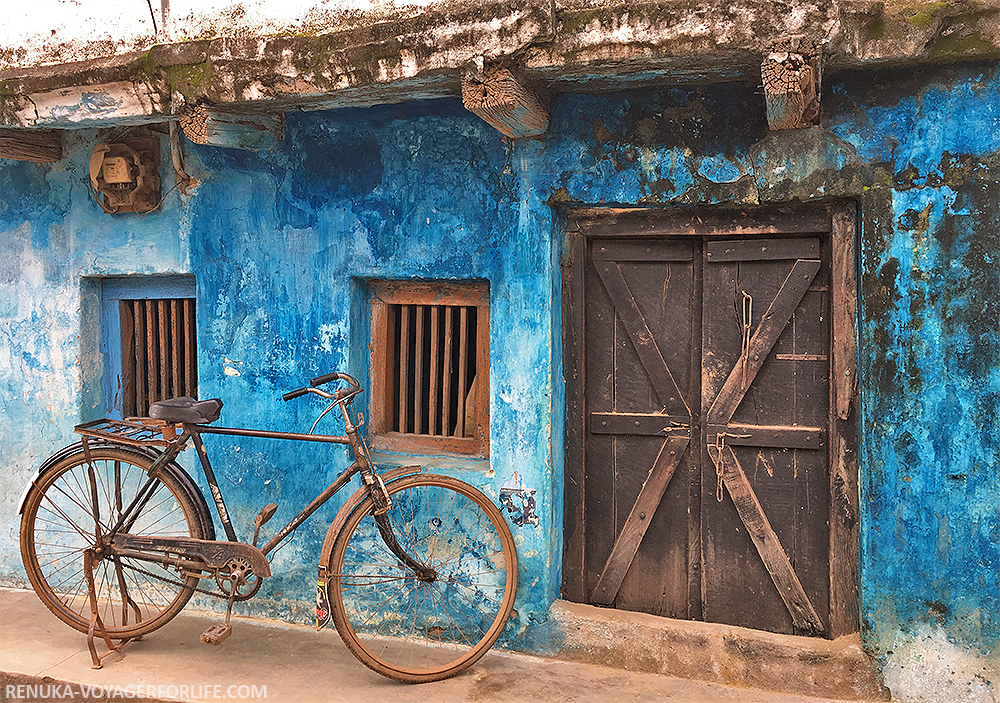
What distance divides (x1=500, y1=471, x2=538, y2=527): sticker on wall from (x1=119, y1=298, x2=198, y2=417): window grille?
2288 millimetres

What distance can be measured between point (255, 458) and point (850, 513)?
3359 millimetres

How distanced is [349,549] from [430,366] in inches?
46.1

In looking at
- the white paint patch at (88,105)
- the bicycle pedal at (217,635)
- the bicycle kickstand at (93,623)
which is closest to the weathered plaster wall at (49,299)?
the white paint patch at (88,105)

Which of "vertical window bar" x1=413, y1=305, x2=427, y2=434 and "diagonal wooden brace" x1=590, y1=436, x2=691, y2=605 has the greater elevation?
"vertical window bar" x1=413, y1=305, x2=427, y2=434

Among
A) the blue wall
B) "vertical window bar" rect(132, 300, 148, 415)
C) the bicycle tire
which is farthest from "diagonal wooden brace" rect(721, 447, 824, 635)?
"vertical window bar" rect(132, 300, 148, 415)

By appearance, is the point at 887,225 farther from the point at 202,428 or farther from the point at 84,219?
the point at 84,219

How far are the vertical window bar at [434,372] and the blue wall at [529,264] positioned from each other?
32cm

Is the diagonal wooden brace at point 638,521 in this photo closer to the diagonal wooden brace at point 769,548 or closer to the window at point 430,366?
the diagonal wooden brace at point 769,548

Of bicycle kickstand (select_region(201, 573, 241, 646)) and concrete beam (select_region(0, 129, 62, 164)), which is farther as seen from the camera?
concrete beam (select_region(0, 129, 62, 164))

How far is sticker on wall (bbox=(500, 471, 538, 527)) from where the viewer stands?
4500 millimetres

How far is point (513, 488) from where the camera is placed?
14.9 feet

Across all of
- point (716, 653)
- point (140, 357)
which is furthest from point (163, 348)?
point (716, 653)

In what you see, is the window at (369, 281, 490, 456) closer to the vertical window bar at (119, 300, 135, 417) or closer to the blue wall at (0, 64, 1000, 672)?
the blue wall at (0, 64, 1000, 672)

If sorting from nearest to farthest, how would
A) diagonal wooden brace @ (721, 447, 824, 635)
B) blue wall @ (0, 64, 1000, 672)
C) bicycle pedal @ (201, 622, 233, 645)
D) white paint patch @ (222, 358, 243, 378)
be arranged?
blue wall @ (0, 64, 1000, 672)
bicycle pedal @ (201, 622, 233, 645)
diagonal wooden brace @ (721, 447, 824, 635)
white paint patch @ (222, 358, 243, 378)
